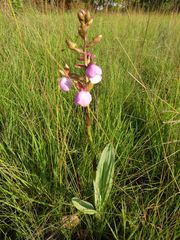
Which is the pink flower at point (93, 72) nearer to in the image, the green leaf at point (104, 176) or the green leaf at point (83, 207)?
the green leaf at point (104, 176)

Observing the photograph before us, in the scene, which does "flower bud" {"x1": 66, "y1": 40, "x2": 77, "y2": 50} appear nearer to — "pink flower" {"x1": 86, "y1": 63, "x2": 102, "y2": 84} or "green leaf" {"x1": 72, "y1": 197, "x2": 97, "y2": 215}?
"pink flower" {"x1": 86, "y1": 63, "x2": 102, "y2": 84}

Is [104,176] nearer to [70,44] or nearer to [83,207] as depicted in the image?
[83,207]

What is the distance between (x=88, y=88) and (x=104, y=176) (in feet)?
0.97

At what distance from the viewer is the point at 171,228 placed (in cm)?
82

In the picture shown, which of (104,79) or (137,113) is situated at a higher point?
(104,79)

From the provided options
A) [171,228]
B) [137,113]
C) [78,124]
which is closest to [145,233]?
[171,228]

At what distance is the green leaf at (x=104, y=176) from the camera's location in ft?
2.88

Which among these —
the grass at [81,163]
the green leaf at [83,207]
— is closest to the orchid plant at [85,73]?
the grass at [81,163]

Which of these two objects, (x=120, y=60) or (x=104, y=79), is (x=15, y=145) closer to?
(x=104, y=79)

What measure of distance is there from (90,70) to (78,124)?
0.43 metres

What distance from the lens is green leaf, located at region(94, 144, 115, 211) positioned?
878mm

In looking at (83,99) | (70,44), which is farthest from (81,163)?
(70,44)

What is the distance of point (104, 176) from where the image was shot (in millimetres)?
907

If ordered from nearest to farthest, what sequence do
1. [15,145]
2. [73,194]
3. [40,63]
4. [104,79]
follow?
[73,194] → [15,145] → [104,79] → [40,63]
